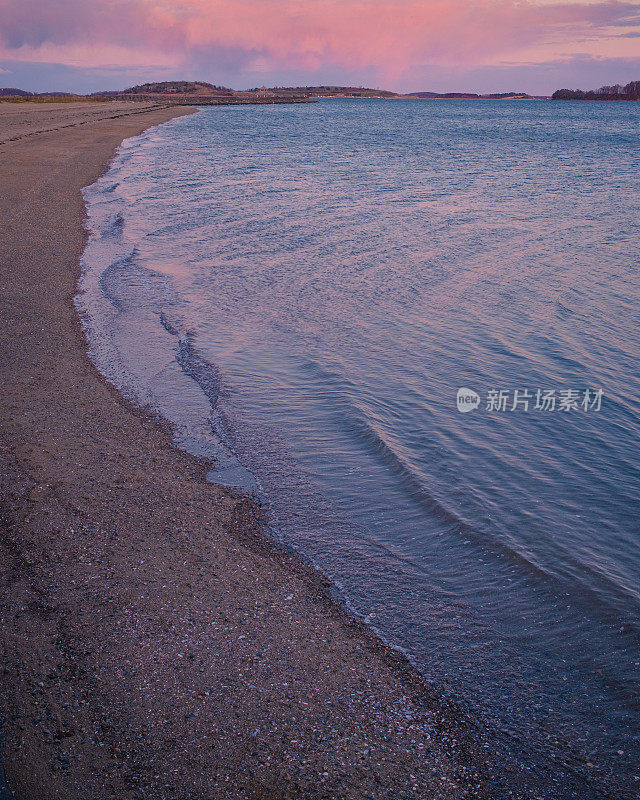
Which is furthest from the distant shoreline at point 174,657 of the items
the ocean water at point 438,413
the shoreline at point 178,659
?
the ocean water at point 438,413

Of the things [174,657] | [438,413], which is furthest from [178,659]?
[438,413]

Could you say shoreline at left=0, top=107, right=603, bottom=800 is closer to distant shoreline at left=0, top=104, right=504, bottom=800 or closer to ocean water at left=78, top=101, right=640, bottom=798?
distant shoreline at left=0, top=104, right=504, bottom=800

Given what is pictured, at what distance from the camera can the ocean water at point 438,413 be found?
18.7 ft

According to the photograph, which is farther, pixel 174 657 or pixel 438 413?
pixel 438 413

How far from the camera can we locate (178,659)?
5.10 m

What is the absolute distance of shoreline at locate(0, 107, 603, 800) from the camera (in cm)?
425

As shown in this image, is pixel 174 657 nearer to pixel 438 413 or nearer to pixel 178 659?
pixel 178 659

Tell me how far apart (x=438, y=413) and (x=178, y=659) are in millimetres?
6424

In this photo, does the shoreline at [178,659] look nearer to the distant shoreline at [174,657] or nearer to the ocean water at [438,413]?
the distant shoreline at [174,657]

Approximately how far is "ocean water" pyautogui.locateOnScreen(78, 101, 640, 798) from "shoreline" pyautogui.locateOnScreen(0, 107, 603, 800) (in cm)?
50

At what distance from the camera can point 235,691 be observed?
486 cm

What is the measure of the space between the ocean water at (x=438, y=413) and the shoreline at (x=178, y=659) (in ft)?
Answer: 1.63

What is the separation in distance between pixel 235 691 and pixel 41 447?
15.7ft

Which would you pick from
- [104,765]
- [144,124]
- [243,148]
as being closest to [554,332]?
[104,765]
